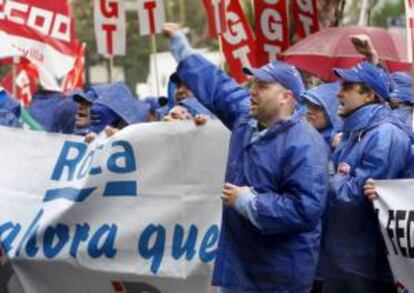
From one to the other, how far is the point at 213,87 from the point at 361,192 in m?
0.98

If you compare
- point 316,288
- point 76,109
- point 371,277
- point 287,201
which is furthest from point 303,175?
point 76,109

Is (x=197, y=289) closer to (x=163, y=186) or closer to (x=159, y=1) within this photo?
(x=163, y=186)

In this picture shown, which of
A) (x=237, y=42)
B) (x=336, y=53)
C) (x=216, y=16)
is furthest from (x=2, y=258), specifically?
(x=237, y=42)

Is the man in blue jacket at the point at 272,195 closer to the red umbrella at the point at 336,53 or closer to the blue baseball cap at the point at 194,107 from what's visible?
the blue baseball cap at the point at 194,107

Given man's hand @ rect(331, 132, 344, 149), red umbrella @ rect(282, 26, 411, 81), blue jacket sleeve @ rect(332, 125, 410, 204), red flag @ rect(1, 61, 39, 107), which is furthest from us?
red flag @ rect(1, 61, 39, 107)

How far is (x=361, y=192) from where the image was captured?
284 inches

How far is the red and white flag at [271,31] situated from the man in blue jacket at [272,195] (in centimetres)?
388

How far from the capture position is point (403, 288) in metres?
7.05

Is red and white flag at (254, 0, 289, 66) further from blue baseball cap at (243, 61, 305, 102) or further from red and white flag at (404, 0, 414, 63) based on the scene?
red and white flag at (404, 0, 414, 63)

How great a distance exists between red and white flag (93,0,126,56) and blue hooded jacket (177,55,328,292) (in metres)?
5.54

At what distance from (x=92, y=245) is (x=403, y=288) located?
188 centimetres

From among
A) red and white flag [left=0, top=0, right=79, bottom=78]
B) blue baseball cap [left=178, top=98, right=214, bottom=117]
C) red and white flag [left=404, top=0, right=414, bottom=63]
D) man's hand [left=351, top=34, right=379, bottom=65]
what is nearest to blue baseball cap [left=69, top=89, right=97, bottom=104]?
blue baseball cap [left=178, top=98, right=214, bottom=117]

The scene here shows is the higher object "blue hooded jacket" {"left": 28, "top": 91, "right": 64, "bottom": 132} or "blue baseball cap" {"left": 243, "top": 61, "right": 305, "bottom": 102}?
"blue baseball cap" {"left": 243, "top": 61, "right": 305, "bottom": 102}

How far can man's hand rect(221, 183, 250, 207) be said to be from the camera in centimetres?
698
